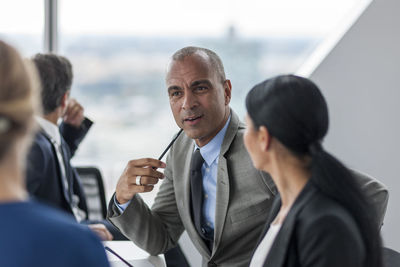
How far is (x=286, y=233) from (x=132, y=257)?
2.47 feet

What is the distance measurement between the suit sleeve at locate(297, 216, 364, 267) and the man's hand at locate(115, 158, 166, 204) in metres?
0.67

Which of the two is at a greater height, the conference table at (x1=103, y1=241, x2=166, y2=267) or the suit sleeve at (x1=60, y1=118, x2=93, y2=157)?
the suit sleeve at (x1=60, y1=118, x2=93, y2=157)

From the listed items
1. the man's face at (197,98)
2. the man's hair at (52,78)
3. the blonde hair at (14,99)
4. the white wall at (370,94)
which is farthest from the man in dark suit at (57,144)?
the white wall at (370,94)

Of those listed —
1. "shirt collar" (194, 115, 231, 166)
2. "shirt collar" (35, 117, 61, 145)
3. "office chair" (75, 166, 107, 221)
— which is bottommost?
"office chair" (75, 166, 107, 221)

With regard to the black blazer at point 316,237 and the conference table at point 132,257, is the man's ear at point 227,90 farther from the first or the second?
the black blazer at point 316,237

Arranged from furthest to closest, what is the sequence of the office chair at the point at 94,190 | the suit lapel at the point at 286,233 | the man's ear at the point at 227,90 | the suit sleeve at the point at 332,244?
the office chair at the point at 94,190, the man's ear at the point at 227,90, the suit lapel at the point at 286,233, the suit sleeve at the point at 332,244

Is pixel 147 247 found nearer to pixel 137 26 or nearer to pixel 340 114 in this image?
pixel 340 114

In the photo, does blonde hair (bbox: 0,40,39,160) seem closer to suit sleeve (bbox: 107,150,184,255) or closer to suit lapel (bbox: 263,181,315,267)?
suit lapel (bbox: 263,181,315,267)

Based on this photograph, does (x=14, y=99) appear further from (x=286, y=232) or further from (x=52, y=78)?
(x=52, y=78)

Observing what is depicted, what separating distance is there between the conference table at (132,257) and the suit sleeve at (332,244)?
2.41 feet

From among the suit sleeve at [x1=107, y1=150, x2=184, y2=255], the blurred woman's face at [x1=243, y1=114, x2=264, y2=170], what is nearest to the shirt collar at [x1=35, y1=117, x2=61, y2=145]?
the suit sleeve at [x1=107, y1=150, x2=184, y2=255]

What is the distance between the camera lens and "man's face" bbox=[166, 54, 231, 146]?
1.82m

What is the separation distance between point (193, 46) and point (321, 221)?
98 cm

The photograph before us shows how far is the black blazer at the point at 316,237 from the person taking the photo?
107 cm
